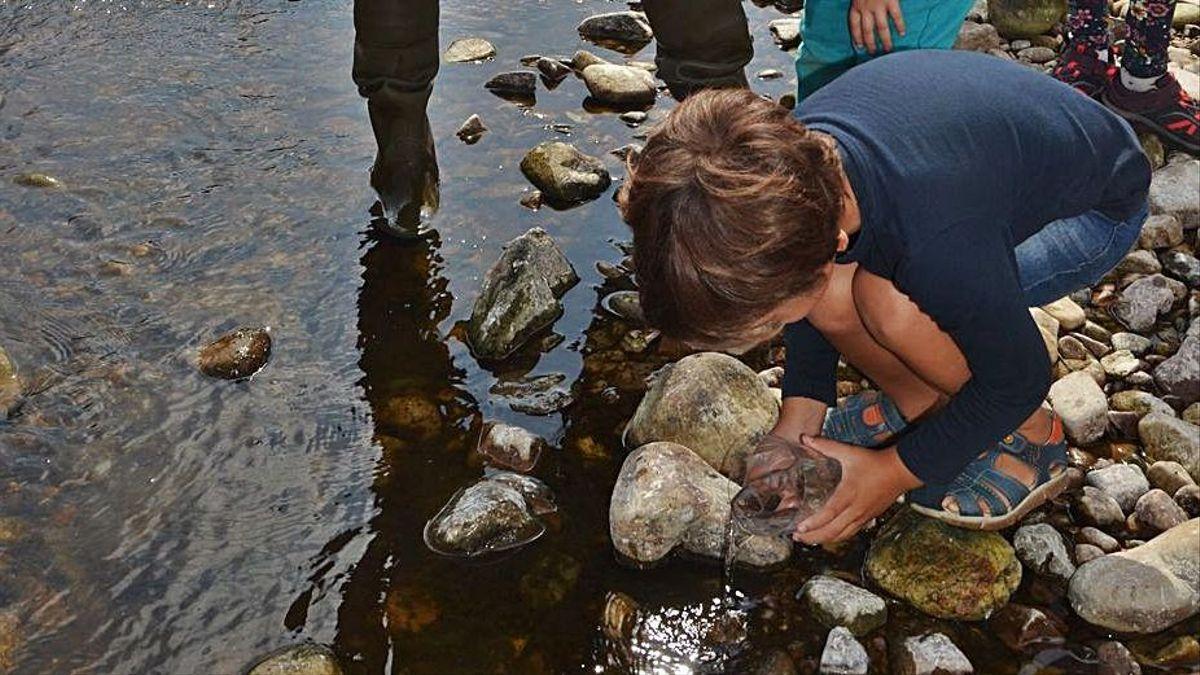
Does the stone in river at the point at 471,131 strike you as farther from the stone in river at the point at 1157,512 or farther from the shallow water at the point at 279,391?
the stone in river at the point at 1157,512

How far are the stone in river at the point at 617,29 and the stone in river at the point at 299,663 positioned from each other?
3.26 m

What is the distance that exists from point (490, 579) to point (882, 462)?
3.02ft

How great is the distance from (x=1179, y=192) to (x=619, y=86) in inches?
78.8

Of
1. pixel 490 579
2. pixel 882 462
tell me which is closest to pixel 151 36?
pixel 490 579

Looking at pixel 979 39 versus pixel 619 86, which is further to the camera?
pixel 979 39

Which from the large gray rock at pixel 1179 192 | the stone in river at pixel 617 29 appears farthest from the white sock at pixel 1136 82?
the stone in river at pixel 617 29

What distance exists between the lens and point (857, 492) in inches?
98.9

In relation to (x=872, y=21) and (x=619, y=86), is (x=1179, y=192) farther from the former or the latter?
(x=619, y=86)

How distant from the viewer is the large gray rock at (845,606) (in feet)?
8.05

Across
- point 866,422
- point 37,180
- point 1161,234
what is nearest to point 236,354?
point 37,180

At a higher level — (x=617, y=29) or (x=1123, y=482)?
(x=617, y=29)

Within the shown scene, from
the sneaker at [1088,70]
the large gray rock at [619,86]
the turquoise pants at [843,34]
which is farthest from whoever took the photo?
the large gray rock at [619,86]

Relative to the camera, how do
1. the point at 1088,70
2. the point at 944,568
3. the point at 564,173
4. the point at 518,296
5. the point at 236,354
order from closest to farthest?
the point at 944,568, the point at 236,354, the point at 518,296, the point at 564,173, the point at 1088,70

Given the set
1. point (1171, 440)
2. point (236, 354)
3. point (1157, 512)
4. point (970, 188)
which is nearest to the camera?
point (970, 188)
